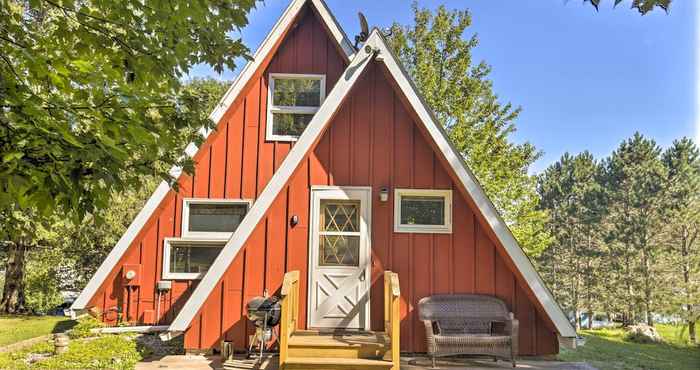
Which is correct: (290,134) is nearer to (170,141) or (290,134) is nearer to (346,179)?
(346,179)

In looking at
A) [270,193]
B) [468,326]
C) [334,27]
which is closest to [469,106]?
[334,27]

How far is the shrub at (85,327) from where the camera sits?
22.2ft

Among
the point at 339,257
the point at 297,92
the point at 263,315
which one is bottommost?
the point at 263,315

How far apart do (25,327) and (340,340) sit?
29.2 ft

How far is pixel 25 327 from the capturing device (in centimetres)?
1053

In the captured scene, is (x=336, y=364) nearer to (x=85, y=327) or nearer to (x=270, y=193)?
(x=270, y=193)

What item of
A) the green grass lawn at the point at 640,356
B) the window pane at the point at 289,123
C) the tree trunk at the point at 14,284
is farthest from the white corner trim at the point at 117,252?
the tree trunk at the point at 14,284

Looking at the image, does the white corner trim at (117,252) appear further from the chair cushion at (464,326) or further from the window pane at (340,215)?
the chair cushion at (464,326)

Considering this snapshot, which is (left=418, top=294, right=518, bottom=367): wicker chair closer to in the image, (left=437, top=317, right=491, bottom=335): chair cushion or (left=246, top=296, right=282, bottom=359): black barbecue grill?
(left=437, top=317, right=491, bottom=335): chair cushion

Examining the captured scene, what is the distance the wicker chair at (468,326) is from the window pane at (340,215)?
4.59ft

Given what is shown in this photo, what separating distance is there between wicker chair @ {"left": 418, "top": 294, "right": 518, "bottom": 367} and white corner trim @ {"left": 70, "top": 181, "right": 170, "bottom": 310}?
431 centimetres

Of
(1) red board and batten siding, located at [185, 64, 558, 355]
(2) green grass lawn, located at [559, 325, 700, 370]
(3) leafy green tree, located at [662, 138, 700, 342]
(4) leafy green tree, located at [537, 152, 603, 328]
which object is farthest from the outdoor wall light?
(4) leafy green tree, located at [537, 152, 603, 328]

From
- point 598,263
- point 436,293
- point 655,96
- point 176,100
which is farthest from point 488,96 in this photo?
point 598,263

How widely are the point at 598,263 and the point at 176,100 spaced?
2609cm
